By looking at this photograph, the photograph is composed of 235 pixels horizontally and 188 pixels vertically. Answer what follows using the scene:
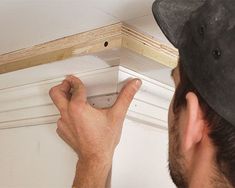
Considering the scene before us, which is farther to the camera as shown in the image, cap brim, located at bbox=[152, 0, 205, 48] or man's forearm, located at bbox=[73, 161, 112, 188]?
man's forearm, located at bbox=[73, 161, 112, 188]

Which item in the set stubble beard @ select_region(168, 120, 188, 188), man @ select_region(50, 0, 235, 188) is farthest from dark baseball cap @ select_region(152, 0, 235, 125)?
stubble beard @ select_region(168, 120, 188, 188)

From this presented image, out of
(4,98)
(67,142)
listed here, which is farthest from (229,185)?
(4,98)

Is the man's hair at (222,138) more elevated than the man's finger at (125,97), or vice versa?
the man's hair at (222,138)

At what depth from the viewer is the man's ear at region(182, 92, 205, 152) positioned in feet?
2.35

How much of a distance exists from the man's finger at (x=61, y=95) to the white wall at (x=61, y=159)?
0.50 ft

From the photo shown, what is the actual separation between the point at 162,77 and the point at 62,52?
0.26 m

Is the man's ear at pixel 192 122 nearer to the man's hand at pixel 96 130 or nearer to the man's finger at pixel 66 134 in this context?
the man's hand at pixel 96 130

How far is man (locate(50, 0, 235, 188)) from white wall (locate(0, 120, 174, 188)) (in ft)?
0.26

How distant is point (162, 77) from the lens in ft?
3.34

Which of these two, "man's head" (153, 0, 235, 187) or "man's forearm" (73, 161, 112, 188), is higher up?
"man's head" (153, 0, 235, 187)

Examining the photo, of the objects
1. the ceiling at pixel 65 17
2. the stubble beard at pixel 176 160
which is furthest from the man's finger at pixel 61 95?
the stubble beard at pixel 176 160

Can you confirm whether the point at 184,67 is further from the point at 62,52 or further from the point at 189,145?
the point at 62,52

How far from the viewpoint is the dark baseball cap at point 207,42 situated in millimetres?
634

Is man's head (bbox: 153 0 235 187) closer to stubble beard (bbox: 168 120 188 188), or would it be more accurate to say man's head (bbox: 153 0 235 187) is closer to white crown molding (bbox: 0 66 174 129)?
stubble beard (bbox: 168 120 188 188)
